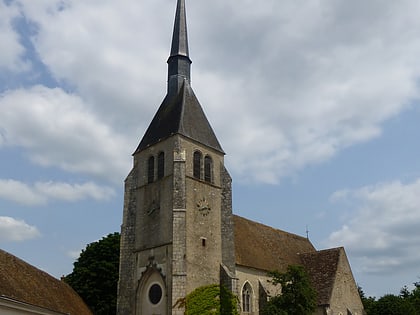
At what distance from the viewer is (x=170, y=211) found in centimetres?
2872

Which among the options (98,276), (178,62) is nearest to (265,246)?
(98,276)

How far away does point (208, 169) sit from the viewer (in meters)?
31.6

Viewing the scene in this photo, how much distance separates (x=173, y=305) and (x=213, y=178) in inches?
339

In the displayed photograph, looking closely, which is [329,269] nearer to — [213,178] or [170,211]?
[213,178]

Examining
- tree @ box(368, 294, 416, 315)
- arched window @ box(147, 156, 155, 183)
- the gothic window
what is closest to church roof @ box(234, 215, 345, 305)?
tree @ box(368, 294, 416, 315)

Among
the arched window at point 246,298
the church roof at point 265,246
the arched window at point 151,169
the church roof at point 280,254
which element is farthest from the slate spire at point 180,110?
the arched window at point 246,298

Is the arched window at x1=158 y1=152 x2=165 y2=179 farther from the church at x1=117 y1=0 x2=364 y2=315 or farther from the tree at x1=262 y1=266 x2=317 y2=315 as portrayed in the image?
the tree at x1=262 y1=266 x2=317 y2=315

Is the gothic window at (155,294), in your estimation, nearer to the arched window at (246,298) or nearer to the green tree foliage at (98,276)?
the arched window at (246,298)

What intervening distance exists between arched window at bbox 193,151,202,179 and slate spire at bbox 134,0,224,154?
0.90 meters

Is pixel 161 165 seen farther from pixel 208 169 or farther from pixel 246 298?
pixel 246 298

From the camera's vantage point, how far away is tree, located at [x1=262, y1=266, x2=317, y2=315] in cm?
2689

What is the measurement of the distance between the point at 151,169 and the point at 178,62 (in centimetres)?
808

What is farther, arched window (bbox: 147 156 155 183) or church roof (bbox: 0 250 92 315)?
arched window (bbox: 147 156 155 183)

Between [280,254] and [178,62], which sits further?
[280,254]
